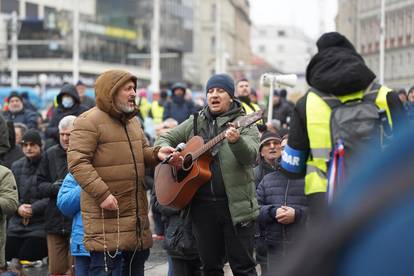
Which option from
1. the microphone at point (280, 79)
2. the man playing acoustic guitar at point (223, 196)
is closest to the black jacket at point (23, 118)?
the microphone at point (280, 79)

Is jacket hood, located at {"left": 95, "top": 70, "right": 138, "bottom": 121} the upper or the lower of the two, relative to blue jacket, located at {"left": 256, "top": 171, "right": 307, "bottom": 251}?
upper

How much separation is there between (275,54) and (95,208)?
185801 mm

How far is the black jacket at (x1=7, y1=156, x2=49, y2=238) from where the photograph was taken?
9336 mm

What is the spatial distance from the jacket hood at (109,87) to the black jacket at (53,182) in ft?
7.02

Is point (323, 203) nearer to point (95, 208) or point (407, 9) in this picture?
point (95, 208)

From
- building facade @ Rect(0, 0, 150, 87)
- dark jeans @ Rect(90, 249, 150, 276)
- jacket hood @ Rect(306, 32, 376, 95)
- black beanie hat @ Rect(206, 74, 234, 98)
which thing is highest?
building facade @ Rect(0, 0, 150, 87)

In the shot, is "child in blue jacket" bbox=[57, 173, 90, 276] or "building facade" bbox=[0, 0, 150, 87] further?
"building facade" bbox=[0, 0, 150, 87]

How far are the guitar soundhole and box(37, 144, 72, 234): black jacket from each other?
2.25m

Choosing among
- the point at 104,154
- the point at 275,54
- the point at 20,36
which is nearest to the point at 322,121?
the point at 104,154

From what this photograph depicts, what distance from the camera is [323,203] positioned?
445cm

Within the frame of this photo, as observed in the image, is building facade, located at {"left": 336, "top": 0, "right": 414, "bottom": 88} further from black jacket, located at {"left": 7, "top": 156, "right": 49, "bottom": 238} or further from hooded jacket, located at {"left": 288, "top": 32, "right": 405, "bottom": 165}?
hooded jacket, located at {"left": 288, "top": 32, "right": 405, "bottom": 165}

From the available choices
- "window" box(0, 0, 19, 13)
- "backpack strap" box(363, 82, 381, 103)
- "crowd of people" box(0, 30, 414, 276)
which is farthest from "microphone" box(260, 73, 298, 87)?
"window" box(0, 0, 19, 13)

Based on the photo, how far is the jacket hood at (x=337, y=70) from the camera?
14.5ft

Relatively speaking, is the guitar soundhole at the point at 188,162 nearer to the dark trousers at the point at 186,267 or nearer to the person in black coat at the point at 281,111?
the dark trousers at the point at 186,267
